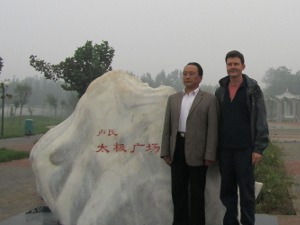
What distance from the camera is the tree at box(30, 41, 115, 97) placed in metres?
14.3

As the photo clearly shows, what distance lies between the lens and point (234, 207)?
371 cm

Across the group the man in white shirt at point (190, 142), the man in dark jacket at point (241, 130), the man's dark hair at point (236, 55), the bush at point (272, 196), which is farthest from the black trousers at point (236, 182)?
the bush at point (272, 196)

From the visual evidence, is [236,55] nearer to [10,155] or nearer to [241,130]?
[241,130]

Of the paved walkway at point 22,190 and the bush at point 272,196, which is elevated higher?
the bush at point 272,196

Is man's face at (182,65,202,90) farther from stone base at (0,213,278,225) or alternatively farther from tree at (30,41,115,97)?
tree at (30,41,115,97)

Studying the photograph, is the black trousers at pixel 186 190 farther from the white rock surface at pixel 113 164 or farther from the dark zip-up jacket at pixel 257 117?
the dark zip-up jacket at pixel 257 117

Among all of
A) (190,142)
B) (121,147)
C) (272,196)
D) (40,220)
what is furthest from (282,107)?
(190,142)

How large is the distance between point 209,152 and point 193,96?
1.58ft

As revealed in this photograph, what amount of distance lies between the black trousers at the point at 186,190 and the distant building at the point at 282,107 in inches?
1281

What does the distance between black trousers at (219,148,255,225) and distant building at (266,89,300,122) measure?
32526 millimetres

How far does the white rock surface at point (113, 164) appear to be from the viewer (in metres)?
4.03

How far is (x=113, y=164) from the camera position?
418cm

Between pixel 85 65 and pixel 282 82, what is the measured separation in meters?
53.6

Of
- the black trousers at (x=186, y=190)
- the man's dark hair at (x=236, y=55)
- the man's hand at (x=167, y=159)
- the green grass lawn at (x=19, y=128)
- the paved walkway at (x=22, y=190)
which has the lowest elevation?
the paved walkway at (x=22, y=190)
